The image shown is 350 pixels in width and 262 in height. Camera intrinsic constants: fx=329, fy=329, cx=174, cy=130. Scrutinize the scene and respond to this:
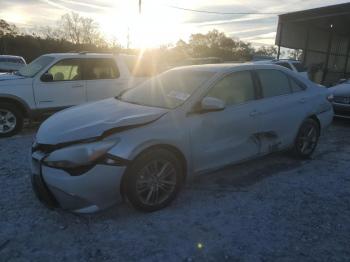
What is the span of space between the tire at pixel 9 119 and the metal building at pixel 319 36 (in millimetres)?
16498

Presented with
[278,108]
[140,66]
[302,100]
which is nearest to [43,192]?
[278,108]

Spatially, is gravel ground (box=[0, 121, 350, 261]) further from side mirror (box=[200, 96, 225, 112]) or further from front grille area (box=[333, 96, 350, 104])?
front grille area (box=[333, 96, 350, 104])

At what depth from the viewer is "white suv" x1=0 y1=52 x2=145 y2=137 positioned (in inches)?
266

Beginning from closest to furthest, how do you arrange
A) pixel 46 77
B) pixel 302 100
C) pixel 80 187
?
pixel 80 187, pixel 302 100, pixel 46 77

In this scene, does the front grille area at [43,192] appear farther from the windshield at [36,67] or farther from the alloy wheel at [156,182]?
the windshield at [36,67]

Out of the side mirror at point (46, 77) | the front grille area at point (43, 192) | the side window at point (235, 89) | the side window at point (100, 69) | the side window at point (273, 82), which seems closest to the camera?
the front grille area at point (43, 192)

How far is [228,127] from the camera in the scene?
4.02m

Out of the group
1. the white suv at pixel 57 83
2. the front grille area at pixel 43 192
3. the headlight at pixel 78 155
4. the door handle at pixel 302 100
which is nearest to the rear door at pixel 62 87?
the white suv at pixel 57 83

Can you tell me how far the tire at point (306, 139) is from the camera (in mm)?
5176

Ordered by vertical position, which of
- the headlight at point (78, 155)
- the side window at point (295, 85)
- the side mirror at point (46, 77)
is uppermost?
the side window at point (295, 85)

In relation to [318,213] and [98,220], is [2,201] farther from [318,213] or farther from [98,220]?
[318,213]

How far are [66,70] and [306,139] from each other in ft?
17.0

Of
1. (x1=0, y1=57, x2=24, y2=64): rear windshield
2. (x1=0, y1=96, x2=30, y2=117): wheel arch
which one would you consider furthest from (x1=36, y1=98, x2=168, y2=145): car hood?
(x1=0, y1=57, x2=24, y2=64): rear windshield

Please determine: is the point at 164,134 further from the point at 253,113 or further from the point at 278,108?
the point at 278,108
